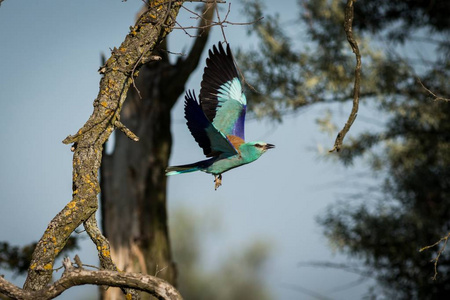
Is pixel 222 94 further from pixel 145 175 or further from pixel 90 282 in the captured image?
pixel 145 175

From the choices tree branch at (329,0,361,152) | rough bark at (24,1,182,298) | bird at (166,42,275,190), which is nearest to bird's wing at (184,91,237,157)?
bird at (166,42,275,190)

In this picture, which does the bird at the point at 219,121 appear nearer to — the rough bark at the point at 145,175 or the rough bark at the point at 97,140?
the rough bark at the point at 97,140

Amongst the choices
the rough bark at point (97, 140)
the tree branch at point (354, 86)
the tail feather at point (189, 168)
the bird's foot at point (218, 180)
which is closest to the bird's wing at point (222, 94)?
the tail feather at point (189, 168)

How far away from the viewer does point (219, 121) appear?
11.4 feet

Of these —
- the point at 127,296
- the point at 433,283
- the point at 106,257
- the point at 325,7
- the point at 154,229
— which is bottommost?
the point at 127,296

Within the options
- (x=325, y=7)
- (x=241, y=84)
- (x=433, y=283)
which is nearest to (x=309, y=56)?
(x=325, y=7)

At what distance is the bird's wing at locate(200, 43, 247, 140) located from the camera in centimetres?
348

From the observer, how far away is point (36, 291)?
90.2 inches

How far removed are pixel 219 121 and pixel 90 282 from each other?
4.75 ft

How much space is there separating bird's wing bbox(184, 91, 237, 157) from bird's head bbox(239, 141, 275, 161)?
0.32 ft

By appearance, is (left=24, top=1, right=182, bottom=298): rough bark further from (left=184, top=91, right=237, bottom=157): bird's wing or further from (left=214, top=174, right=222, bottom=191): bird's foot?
(left=214, top=174, right=222, bottom=191): bird's foot

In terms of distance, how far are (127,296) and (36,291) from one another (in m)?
0.37

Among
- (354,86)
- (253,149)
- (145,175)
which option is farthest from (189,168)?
(145,175)

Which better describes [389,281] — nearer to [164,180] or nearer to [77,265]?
[164,180]
